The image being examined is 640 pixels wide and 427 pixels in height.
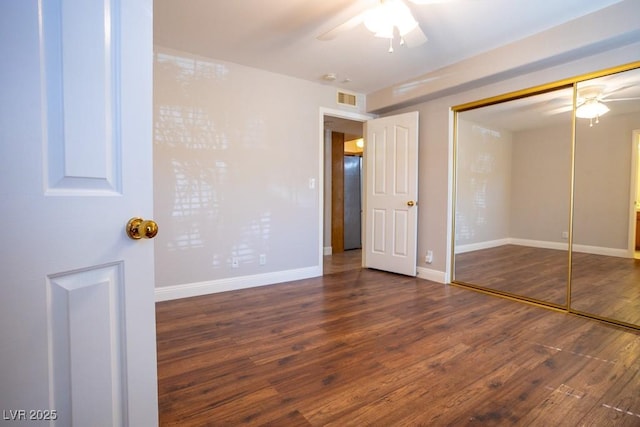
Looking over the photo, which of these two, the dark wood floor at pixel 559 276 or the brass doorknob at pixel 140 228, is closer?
the brass doorknob at pixel 140 228

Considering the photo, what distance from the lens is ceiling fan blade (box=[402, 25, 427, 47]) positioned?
2209 millimetres

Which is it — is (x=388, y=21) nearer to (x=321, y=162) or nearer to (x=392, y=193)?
(x=321, y=162)

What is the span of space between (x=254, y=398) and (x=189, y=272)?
6.39ft

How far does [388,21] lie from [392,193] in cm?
238

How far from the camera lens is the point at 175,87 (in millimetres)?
3096

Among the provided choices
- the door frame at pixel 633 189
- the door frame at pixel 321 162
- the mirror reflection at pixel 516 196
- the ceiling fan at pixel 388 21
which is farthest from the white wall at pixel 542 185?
the door frame at pixel 321 162

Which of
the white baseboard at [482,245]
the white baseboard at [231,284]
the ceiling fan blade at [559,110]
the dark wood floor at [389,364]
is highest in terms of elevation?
the ceiling fan blade at [559,110]

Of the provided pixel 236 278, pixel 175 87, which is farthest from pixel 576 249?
pixel 175 87

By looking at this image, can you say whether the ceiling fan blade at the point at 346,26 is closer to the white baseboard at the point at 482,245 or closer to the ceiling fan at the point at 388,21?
the ceiling fan at the point at 388,21

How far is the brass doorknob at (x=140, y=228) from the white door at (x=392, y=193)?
3573 mm

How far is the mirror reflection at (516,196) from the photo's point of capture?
3221mm

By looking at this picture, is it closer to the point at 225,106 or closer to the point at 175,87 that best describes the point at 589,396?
the point at 225,106

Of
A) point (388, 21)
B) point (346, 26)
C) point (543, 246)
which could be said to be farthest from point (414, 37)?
point (543, 246)

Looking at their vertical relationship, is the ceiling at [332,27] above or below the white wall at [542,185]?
above
